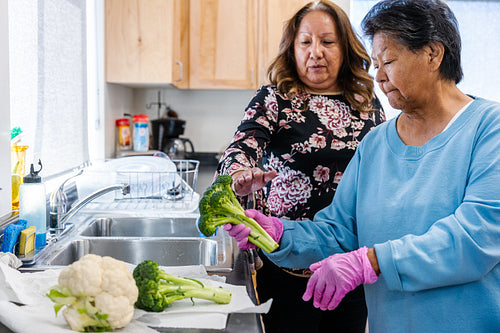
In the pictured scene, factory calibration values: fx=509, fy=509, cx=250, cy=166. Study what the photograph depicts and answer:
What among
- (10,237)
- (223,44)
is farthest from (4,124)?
(223,44)

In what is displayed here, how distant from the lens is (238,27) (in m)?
3.57

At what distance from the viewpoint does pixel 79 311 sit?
33.9 inches

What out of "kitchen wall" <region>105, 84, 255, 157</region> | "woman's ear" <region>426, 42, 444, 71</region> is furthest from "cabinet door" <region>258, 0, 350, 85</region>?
"woman's ear" <region>426, 42, 444, 71</region>

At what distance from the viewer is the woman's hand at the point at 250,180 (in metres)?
1.27

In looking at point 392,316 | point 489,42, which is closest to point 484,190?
point 392,316

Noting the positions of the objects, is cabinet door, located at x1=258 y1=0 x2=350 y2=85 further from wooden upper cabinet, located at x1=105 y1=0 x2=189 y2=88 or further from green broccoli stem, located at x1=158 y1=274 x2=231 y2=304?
green broccoli stem, located at x1=158 y1=274 x2=231 y2=304

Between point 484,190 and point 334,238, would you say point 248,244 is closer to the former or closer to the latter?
point 334,238

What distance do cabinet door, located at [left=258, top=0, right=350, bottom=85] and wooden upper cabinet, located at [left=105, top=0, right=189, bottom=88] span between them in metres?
0.73

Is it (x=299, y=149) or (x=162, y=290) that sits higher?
(x=299, y=149)

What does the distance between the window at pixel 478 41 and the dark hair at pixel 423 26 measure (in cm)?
295

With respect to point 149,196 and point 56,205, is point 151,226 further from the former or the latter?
point 56,205

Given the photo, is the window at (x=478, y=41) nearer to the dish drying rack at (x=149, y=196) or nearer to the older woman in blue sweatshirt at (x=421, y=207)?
the dish drying rack at (x=149, y=196)

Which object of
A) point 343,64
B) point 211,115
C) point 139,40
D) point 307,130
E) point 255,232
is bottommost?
point 255,232

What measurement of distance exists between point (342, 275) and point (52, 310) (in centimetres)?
57
